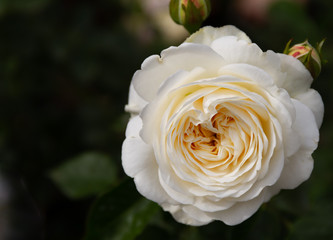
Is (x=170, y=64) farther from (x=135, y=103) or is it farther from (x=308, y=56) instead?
(x=308, y=56)

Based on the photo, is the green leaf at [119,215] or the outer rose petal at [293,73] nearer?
the outer rose petal at [293,73]

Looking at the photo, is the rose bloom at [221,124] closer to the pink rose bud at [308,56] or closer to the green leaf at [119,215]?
the pink rose bud at [308,56]

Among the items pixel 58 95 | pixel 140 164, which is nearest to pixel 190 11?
pixel 140 164

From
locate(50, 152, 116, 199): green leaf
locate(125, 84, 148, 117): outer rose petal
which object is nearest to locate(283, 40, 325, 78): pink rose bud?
locate(125, 84, 148, 117): outer rose petal

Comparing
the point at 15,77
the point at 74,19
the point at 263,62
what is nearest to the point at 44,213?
the point at 15,77

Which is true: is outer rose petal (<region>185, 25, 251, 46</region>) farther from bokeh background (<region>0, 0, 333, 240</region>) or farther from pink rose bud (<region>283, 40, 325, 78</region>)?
bokeh background (<region>0, 0, 333, 240</region>)

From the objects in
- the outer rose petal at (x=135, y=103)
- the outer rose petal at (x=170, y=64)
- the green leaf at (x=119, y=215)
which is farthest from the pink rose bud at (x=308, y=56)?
the green leaf at (x=119, y=215)

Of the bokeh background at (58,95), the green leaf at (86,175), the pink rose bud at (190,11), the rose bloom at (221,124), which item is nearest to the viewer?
the rose bloom at (221,124)
